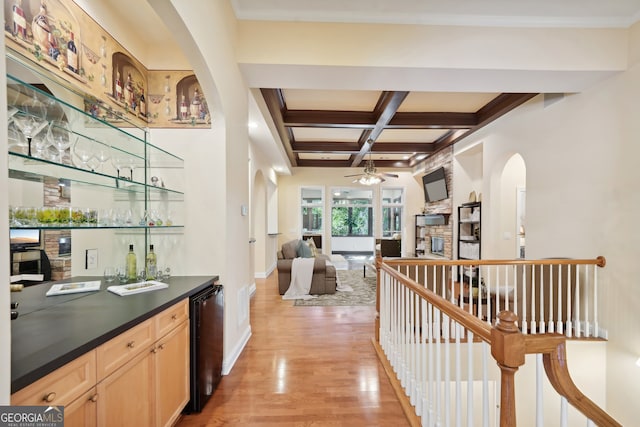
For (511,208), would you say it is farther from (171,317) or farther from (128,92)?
(128,92)

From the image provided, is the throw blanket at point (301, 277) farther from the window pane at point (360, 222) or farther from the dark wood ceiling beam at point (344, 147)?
the window pane at point (360, 222)

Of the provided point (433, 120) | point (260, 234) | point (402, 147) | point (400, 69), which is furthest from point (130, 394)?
point (402, 147)

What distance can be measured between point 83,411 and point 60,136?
1367 millimetres

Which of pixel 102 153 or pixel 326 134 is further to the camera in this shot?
pixel 326 134

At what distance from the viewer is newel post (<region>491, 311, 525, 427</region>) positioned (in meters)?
0.95

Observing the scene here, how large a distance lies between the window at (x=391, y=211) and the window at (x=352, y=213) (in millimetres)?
477

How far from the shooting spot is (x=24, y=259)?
1500 mm

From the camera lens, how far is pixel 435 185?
268 inches

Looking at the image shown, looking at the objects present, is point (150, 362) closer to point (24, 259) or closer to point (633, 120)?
point (24, 259)

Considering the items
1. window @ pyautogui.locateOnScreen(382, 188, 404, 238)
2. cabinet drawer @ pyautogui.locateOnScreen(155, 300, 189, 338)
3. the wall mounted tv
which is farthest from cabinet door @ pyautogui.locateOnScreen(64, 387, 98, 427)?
window @ pyautogui.locateOnScreen(382, 188, 404, 238)

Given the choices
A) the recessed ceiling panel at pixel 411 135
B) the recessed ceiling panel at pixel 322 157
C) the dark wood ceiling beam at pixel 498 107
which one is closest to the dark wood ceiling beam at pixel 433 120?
the dark wood ceiling beam at pixel 498 107

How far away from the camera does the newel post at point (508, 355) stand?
0.95m

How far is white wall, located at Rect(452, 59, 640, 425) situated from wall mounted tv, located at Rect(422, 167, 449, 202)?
2.48 m

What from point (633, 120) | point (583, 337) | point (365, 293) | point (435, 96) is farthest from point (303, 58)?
point (583, 337)
